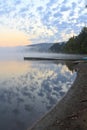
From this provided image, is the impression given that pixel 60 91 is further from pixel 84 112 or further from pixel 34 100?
pixel 84 112

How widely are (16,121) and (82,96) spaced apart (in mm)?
5378

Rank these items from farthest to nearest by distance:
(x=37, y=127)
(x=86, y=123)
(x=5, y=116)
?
1. (x=5, y=116)
2. (x=37, y=127)
3. (x=86, y=123)

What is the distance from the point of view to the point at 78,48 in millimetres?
158375

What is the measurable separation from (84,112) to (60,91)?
13.7 metres

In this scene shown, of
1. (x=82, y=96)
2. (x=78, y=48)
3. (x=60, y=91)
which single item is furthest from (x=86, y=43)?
(x=82, y=96)

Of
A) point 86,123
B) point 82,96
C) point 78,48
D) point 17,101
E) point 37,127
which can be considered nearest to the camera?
point 86,123

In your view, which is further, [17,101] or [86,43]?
[86,43]

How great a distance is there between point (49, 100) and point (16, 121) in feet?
23.5

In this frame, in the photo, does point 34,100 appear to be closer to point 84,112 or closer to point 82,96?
point 82,96

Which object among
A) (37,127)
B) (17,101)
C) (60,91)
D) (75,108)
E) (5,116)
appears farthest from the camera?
(60,91)

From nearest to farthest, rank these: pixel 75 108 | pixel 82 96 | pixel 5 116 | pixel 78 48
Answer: pixel 75 108 → pixel 5 116 → pixel 82 96 → pixel 78 48

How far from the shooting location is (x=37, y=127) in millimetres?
14031

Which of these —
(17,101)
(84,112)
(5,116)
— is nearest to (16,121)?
(5,116)

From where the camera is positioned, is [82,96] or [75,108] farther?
[82,96]
